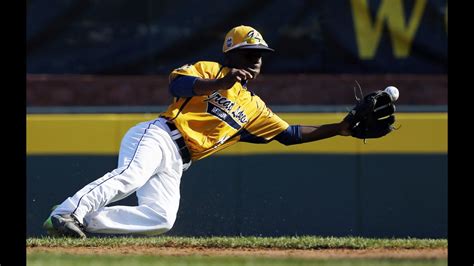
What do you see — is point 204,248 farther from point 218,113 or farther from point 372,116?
point 372,116

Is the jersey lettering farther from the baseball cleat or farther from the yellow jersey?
the baseball cleat

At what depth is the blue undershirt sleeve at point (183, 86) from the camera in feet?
22.5

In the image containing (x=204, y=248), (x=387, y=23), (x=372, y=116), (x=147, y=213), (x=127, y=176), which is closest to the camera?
(x=204, y=248)

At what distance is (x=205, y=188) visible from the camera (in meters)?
8.56

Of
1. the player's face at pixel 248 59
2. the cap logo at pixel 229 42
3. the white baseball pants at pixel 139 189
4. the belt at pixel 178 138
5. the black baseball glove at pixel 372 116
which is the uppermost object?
the cap logo at pixel 229 42

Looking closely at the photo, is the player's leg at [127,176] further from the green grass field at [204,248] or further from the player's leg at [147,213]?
the green grass field at [204,248]

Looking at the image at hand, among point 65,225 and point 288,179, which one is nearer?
point 65,225

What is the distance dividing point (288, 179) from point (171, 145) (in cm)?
175

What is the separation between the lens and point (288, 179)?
339 inches

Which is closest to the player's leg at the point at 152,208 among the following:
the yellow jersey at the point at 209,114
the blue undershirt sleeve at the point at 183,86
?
the yellow jersey at the point at 209,114

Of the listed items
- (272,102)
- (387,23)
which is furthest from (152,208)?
(387,23)
